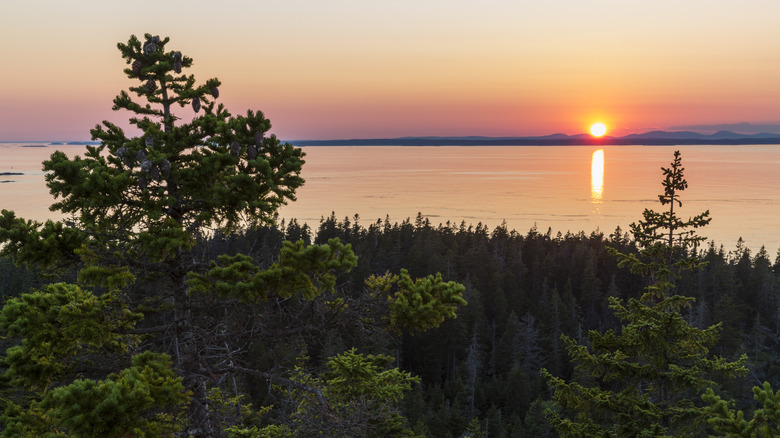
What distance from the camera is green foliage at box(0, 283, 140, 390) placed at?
8.38m

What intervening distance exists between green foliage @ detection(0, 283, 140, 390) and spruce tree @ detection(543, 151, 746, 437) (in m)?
11.3

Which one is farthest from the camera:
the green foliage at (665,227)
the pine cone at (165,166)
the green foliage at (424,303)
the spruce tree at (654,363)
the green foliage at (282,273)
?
the green foliage at (665,227)

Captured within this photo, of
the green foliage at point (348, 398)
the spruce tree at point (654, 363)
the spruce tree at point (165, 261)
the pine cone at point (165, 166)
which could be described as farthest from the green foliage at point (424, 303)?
the spruce tree at point (654, 363)

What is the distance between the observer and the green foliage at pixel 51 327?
8.38 m

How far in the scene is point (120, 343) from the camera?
Result: 33.6 feet

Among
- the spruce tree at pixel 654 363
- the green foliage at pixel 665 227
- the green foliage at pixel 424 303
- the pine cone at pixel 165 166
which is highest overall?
the pine cone at pixel 165 166

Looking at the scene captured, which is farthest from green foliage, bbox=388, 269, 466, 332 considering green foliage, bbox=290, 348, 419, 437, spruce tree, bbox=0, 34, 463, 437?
green foliage, bbox=290, 348, 419, 437

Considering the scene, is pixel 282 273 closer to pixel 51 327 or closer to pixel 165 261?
pixel 165 261

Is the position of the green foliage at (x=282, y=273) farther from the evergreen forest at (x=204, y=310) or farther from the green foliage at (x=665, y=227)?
the green foliage at (x=665, y=227)

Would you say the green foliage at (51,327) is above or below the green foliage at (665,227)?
below

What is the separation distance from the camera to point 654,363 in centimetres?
1425

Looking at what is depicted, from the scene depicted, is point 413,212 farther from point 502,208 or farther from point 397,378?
point 397,378

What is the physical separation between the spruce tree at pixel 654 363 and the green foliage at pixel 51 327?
37.0 feet

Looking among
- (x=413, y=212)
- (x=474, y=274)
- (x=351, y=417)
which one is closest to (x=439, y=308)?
(x=351, y=417)
